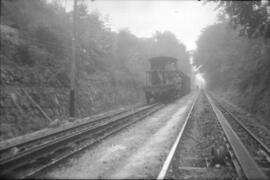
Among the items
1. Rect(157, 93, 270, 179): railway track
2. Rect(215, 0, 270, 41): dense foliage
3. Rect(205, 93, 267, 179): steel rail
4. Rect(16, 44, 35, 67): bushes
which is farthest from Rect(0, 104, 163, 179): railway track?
Rect(215, 0, 270, 41): dense foliage

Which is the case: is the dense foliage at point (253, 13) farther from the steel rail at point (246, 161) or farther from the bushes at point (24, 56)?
the bushes at point (24, 56)

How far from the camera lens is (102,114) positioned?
47.5 ft

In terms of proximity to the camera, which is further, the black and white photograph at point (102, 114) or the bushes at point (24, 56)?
the bushes at point (24, 56)

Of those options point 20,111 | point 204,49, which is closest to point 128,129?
point 20,111

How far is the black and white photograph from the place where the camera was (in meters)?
5.09

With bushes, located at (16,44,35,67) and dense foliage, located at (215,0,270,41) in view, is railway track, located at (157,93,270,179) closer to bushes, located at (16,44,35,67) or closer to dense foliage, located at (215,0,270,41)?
dense foliage, located at (215,0,270,41)

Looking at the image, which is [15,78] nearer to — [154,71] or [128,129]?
[128,129]

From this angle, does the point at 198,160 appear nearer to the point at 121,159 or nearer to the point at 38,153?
the point at 121,159

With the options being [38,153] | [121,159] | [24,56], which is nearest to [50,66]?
[24,56]

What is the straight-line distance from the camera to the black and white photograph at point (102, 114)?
509cm

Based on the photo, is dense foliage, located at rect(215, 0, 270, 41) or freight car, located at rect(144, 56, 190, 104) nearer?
dense foliage, located at rect(215, 0, 270, 41)

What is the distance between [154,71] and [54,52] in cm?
1065

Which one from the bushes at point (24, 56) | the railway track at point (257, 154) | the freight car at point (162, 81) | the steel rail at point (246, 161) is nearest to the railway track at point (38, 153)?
the steel rail at point (246, 161)

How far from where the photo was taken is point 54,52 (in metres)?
15.2
